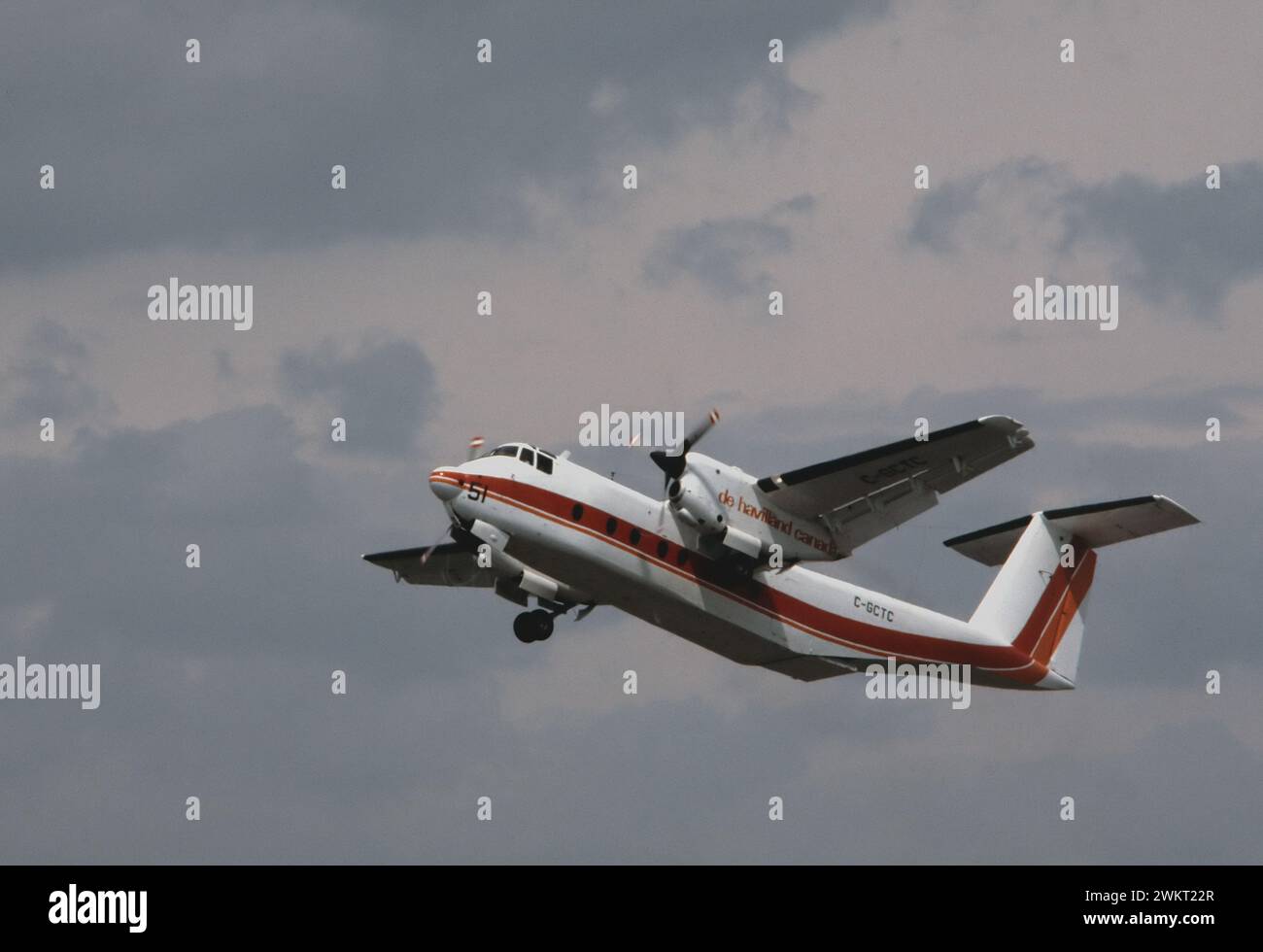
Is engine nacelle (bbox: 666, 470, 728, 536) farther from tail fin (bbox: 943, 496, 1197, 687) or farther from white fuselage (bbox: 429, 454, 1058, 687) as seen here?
tail fin (bbox: 943, 496, 1197, 687)

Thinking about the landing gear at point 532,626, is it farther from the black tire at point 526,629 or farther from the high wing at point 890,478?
Result: the high wing at point 890,478

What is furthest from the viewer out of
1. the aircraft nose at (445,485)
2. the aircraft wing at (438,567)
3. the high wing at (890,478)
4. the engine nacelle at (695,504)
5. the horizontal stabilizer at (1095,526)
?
the aircraft wing at (438,567)

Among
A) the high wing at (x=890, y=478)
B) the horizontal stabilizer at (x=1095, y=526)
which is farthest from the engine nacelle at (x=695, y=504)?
the horizontal stabilizer at (x=1095, y=526)

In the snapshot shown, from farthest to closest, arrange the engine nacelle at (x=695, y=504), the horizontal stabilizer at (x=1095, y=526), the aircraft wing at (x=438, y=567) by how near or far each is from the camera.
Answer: the aircraft wing at (x=438, y=567) → the horizontal stabilizer at (x=1095, y=526) → the engine nacelle at (x=695, y=504)

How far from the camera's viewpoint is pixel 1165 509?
38.4 meters

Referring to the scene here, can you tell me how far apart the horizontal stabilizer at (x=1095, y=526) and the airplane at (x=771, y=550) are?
43 mm

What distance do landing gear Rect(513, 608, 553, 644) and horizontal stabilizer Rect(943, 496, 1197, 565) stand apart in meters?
9.42

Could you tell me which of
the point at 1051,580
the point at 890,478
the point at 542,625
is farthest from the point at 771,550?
the point at 1051,580

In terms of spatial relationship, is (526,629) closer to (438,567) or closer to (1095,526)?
(438,567)

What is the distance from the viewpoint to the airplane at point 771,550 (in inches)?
1377

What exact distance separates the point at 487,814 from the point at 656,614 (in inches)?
174

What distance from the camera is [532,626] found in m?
37.5

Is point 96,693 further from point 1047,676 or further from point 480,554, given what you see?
point 1047,676
